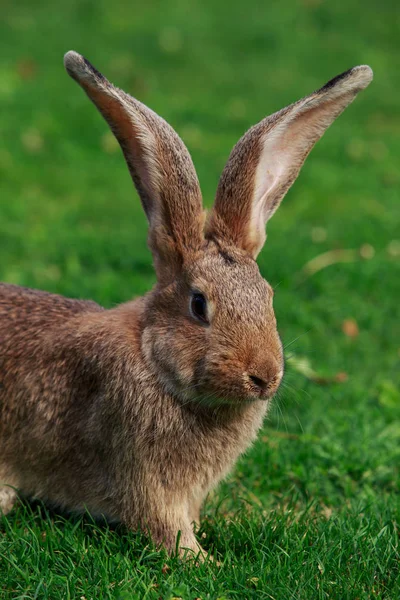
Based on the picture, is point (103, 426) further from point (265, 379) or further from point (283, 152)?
point (283, 152)

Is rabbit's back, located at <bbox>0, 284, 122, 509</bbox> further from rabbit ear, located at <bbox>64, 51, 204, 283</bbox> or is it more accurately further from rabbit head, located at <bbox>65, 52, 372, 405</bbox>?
rabbit ear, located at <bbox>64, 51, 204, 283</bbox>

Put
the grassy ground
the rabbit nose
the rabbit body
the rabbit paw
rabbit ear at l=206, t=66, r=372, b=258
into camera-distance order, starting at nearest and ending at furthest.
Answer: the rabbit nose → the grassy ground → the rabbit body → rabbit ear at l=206, t=66, r=372, b=258 → the rabbit paw

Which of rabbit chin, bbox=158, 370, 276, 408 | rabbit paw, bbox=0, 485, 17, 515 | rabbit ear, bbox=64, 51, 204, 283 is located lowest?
rabbit paw, bbox=0, 485, 17, 515

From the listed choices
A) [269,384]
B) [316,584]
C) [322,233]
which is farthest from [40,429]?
[322,233]

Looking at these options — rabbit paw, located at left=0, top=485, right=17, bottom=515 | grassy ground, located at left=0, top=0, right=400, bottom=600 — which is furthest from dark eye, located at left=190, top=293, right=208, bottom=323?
rabbit paw, located at left=0, top=485, right=17, bottom=515

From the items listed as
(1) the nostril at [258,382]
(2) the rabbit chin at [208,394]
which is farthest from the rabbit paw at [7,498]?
(1) the nostril at [258,382]

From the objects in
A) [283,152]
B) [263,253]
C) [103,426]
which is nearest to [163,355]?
[103,426]

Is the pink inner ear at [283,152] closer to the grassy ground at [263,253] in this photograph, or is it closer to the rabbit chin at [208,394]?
the grassy ground at [263,253]

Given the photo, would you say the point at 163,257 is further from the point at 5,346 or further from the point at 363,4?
the point at 363,4
